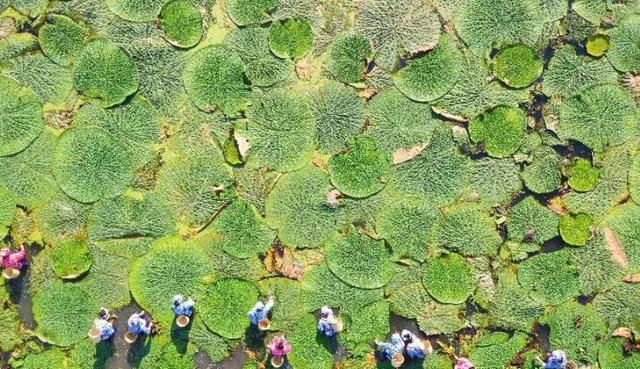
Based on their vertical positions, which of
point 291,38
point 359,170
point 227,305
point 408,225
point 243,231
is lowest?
point 227,305

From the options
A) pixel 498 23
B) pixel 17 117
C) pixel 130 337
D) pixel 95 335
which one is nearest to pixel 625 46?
pixel 498 23

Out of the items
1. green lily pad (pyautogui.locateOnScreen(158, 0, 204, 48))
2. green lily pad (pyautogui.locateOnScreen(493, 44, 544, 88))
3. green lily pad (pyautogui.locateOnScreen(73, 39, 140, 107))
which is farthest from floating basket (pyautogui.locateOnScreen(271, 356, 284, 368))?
green lily pad (pyautogui.locateOnScreen(493, 44, 544, 88))

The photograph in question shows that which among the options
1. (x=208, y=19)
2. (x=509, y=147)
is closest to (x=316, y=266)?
(x=509, y=147)

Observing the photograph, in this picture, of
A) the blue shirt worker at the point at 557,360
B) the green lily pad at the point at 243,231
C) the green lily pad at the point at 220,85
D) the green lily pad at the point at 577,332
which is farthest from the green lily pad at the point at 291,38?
the blue shirt worker at the point at 557,360

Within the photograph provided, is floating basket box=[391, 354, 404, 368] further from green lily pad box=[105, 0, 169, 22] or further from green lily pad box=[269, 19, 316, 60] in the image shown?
green lily pad box=[105, 0, 169, 22]

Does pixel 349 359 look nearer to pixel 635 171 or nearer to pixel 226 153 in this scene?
pixel 226 153

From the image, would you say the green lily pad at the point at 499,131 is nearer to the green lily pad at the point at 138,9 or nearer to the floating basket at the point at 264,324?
the floating basket at the point at 264,324

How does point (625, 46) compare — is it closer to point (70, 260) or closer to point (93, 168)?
point (93, 168)
